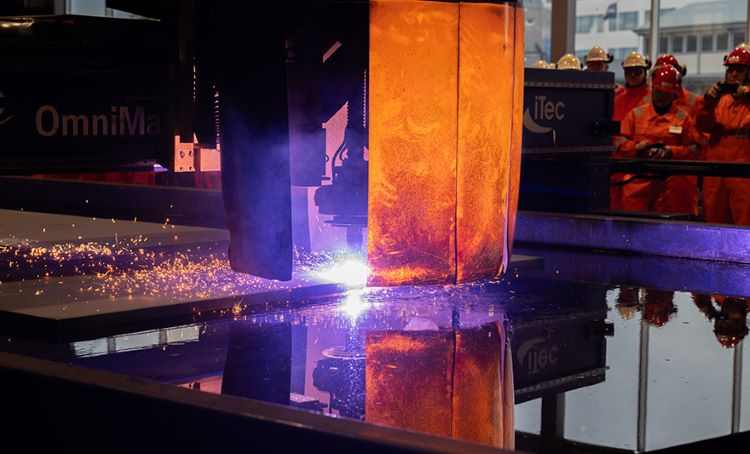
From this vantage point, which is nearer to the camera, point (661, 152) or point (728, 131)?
point (661, 152)

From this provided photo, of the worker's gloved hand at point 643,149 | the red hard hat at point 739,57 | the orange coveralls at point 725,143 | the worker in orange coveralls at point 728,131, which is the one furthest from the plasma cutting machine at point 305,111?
the red hard hat at point 739,57

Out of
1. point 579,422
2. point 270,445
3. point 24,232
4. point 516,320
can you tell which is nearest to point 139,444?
point 270,445

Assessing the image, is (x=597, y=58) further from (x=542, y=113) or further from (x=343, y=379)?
(x=343, y=379)

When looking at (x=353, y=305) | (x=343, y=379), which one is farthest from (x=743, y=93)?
(x=343, y=379)

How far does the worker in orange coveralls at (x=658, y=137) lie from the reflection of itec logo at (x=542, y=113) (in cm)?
511

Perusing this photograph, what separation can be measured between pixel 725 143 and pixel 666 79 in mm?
835

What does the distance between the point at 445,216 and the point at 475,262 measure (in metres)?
0.13

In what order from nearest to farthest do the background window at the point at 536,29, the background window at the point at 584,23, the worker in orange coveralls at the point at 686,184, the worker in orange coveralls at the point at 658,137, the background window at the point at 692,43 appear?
the worker in orange coveralls at the point at 658,137 → the worker in orange coveralls at the point at 686,184 → the background window at the point at 692,43 → the background window at the point at 584,23 → the background window at the point at 536,29

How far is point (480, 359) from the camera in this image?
224 cm

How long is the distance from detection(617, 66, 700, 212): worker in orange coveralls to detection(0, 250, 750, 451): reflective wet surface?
7764mm

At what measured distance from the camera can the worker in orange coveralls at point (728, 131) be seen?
1091 cm

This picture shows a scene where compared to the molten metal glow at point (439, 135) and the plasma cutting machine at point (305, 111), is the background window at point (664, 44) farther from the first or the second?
the molten metal glow at point (439, 135)

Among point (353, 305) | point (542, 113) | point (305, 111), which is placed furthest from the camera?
point (542, 113)

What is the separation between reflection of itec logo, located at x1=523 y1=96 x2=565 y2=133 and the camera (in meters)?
5.66
